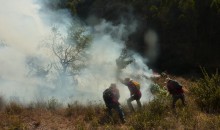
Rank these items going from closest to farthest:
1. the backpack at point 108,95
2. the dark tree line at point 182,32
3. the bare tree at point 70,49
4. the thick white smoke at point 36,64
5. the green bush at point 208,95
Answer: the backpack at point 108,95 → the green bush at point 208,95 → the thick white smoke at point 36,64 → the bare tree at point 70,49 → the dark tree line at point 182,32

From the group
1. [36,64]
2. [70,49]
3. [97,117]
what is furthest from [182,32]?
[97,117]

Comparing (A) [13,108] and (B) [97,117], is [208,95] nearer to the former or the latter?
(B) [97,117]

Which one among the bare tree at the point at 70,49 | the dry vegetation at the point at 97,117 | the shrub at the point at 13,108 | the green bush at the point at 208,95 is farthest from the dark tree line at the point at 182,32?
the shrub at the point at 13,108

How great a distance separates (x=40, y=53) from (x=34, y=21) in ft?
9.74

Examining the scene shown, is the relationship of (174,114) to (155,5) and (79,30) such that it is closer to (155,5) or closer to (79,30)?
(79,30)

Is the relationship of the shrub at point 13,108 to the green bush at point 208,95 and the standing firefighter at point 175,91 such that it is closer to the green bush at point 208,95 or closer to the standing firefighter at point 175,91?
the standing firefighter at point 175,91

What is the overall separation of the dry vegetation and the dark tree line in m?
26.3

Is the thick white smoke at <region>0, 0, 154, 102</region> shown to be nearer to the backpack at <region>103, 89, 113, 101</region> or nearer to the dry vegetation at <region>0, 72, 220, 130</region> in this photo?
the dry vegetation at <region>0, 72, 220, 130</region>

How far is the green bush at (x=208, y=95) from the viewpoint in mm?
14781

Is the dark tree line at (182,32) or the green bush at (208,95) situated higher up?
the dark tree line at (182,32)

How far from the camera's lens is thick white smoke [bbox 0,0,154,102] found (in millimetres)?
20500

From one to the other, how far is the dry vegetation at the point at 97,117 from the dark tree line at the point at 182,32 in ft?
86.3

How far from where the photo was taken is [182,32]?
43.1 meters

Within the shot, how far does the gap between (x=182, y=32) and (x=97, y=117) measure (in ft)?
102
